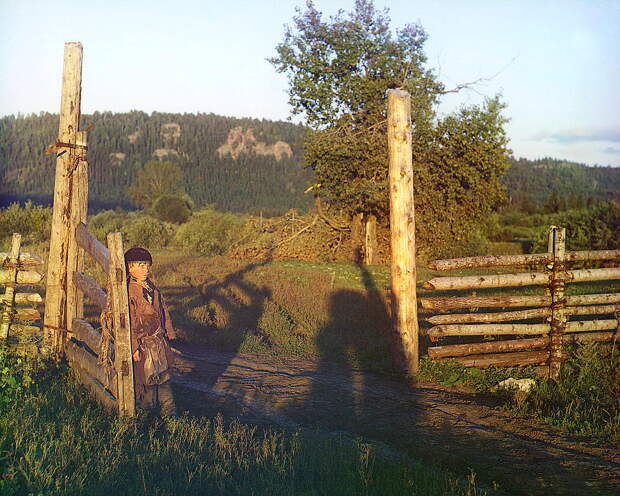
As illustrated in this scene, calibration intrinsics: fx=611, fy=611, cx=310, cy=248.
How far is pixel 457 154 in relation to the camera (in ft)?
72.1

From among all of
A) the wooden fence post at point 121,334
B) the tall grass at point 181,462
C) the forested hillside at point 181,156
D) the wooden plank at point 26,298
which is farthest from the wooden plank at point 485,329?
the forested hillside at point 181,156

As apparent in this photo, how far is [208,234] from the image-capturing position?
36.0 metres

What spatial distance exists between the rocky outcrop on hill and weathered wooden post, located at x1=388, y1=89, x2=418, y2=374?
107 metres

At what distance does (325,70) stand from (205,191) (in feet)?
247

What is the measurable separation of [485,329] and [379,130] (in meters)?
14.7

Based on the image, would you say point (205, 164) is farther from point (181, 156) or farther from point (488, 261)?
point (488, 261)

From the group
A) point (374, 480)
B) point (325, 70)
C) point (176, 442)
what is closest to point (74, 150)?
point (176, 442)

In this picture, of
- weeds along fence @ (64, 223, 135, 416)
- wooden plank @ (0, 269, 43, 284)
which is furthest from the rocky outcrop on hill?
weeds along fence @ (64, 223, 135, 416)

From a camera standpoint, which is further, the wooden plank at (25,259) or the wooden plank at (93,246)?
the wooden plank at (25,259)

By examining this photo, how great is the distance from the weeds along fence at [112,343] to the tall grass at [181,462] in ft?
0.87

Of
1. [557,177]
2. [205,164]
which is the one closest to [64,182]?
[205,164]

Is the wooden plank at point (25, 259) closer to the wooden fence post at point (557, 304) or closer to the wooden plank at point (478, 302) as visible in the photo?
the wooden plank at point (478, 302)

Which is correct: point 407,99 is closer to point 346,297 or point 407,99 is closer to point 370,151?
point 346,297

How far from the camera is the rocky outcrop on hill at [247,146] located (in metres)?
116
